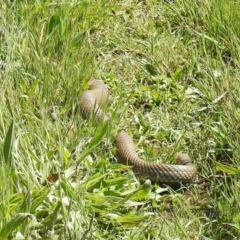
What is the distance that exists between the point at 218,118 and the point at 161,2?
1.54 metres

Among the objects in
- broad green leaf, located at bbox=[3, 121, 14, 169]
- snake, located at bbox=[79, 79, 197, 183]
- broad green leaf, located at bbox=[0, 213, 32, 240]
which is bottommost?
snake, located at bbox=[79, 79, 197, 183]

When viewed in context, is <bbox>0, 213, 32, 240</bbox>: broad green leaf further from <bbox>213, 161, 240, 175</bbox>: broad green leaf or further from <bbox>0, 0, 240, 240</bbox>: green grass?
<bbox>213, 161, 240, 175</bbox>: broad green leaf

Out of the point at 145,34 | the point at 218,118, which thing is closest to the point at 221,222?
the point at 218,118

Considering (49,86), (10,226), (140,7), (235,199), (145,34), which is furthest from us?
(140,7)

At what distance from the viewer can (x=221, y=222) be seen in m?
3.34

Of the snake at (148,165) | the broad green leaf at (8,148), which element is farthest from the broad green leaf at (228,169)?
the broad green leaf at (8,148)

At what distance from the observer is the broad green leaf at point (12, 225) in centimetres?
271

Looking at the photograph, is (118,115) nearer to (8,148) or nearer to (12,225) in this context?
(8,148)

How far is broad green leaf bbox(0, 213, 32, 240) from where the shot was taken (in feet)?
8.91

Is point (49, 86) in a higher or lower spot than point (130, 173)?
higher

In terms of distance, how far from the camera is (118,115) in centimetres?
411

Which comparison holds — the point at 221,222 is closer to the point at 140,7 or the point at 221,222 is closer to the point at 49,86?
the point at 49,86

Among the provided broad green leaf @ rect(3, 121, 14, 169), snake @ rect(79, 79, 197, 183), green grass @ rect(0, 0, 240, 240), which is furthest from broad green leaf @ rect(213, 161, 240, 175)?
broad green leaf @ rect(3, 121, 14, 169)

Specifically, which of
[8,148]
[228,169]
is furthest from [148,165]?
[8,148]
